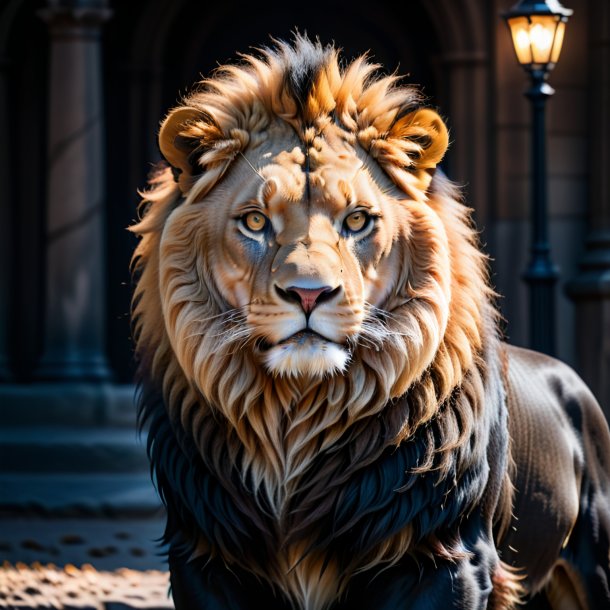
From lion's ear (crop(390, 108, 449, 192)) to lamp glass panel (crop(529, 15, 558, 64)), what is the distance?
17.6 feet

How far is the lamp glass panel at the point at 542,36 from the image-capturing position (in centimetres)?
902

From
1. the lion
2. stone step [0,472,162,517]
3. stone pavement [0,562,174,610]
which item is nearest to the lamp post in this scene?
stone step [0,472,162,517]

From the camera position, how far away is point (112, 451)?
35.3 feet

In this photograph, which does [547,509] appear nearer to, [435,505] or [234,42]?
[435,505]

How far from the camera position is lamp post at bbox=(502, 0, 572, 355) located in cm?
903

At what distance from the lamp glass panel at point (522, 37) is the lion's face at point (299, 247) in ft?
18.2

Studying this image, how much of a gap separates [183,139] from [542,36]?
5.59 metres

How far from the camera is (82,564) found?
321 inches

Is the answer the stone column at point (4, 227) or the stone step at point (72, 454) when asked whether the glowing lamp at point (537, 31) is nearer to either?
the stone step at point (72, 454)

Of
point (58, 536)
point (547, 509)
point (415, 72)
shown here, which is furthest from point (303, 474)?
point (415, 72)

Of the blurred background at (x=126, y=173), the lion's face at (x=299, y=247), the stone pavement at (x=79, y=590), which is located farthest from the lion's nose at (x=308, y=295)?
the blurred background at (x=126, y=173)

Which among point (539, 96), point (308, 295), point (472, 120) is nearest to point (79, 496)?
point (539, 96)

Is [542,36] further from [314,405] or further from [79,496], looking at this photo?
[314,405]

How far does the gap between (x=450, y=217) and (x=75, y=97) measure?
26.6 feet
